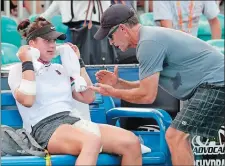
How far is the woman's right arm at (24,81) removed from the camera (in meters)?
3.57

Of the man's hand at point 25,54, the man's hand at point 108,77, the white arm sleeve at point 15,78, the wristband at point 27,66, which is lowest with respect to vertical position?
the man's hand at point 108,77

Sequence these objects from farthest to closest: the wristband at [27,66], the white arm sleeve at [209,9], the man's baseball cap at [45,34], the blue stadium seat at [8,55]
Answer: the white arm sleeve at [209,9] → the blue stadium seat at [8,55] → the man's baseball cap at [45,34] → the wristband at [27,66]

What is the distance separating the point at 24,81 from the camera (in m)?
3.58

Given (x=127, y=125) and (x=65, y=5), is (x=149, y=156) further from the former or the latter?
(x=65, y=5)

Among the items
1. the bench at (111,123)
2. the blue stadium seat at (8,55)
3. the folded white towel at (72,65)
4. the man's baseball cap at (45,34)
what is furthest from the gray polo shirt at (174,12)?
the man's baseball cap at (45,34)

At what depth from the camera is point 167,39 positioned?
3.54 metres

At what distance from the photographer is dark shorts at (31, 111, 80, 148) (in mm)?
3598

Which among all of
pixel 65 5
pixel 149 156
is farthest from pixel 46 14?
pixel 149 156

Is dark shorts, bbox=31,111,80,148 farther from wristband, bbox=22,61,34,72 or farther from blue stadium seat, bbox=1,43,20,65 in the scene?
blue stadium seat, bbox=1,43,20,65

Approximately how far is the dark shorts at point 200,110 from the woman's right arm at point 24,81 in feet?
2.59

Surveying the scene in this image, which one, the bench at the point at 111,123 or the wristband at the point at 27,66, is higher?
the wristband at the point at 27,66

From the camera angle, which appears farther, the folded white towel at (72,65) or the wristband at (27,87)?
the folded white towel at (72,65)

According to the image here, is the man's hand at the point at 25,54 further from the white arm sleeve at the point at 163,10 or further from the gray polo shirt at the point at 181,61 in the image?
the white arm sleeve at the point at 163,10

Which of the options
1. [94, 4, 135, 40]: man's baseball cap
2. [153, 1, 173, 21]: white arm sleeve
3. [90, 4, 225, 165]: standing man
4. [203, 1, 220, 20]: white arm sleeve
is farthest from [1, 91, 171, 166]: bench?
[203, 1, 220, 20]: white arm sleeve
